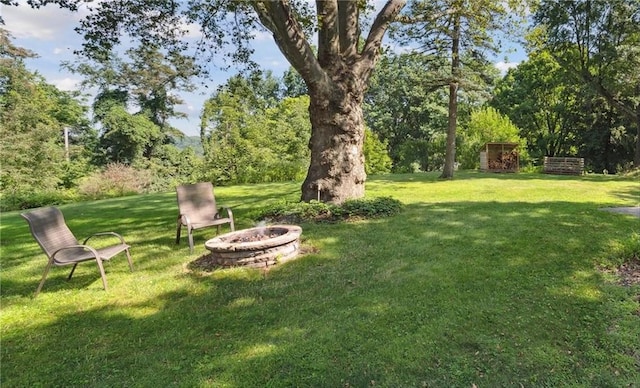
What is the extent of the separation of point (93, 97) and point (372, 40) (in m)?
26.3

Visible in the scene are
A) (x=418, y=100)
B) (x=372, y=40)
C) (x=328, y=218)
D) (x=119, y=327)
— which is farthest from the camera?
(x=418, y=100)

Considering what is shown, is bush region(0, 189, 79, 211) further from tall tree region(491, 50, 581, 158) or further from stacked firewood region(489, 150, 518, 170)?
tall tree region(491, 50, 581, 158)

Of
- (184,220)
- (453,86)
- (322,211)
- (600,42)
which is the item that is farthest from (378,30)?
(600,42)

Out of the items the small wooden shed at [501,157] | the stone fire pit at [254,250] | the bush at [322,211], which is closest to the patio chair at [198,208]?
the stone fire pit at [254,250]

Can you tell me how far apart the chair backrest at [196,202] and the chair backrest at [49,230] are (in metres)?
1.59

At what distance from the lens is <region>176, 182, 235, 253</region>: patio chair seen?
230 inches

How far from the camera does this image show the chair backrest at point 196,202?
5922 millimetres

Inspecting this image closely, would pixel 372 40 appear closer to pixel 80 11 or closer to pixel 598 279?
pixel 80 11

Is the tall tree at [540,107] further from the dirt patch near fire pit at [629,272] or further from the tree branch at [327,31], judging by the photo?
the dirt patch near fire pit at [629,272]

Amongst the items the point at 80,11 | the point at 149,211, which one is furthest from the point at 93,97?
the point at 80,11

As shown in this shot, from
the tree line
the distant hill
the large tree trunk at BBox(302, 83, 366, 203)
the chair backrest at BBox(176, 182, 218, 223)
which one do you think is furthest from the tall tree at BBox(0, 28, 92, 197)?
the large tree trunk at BBox(302, 83, 366, 203)

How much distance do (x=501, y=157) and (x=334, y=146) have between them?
1544 centimetres

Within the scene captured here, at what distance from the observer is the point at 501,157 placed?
19922 millimetres

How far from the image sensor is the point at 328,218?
696 cm
